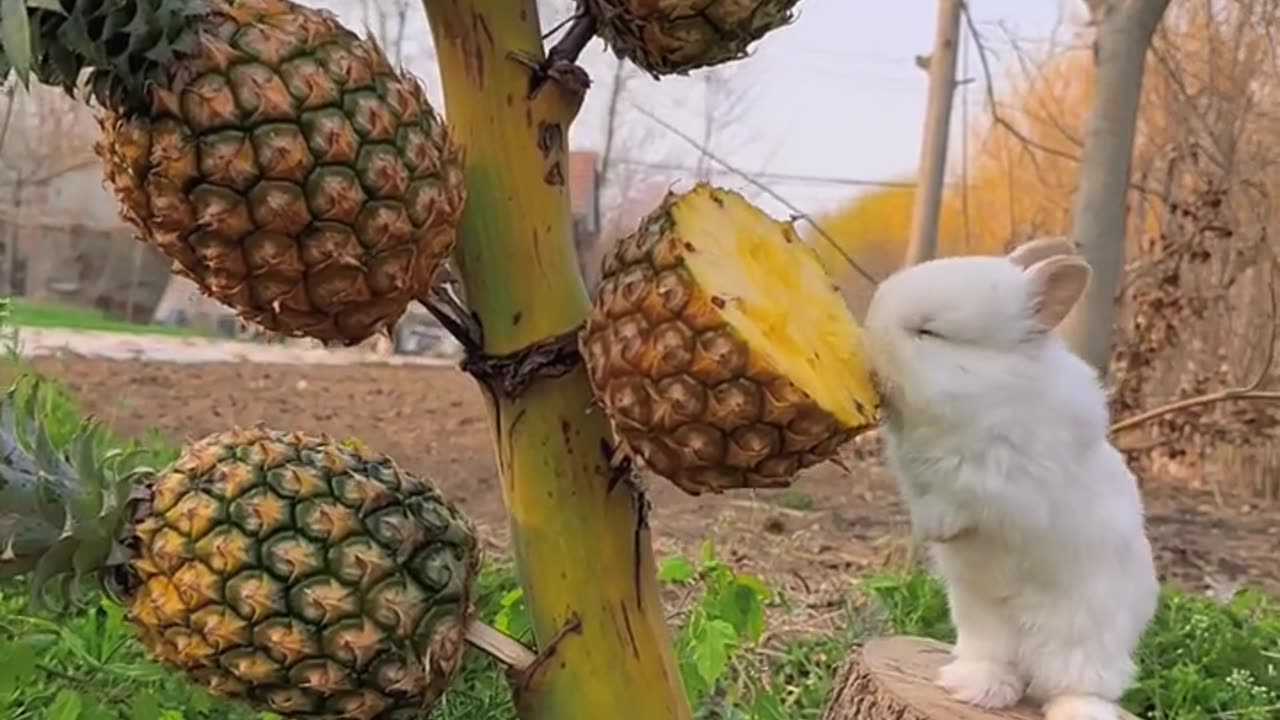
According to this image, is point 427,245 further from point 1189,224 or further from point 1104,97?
point 1189,224

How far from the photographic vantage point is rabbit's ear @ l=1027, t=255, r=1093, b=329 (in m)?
0.72

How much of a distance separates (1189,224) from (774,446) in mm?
3293

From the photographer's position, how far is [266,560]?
509 millimetres

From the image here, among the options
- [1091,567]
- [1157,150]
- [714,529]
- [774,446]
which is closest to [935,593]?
[714,529]

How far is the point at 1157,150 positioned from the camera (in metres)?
3.83

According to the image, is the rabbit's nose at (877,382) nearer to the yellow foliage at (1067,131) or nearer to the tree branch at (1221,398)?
the tree branch at (1221,398)

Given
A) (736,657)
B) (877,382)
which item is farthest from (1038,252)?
(736,657)

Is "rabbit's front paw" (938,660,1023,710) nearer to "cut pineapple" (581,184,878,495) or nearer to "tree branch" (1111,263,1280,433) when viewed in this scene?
"cut pineapple" (581,184,878,495)

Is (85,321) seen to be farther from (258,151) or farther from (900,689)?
(258,151)

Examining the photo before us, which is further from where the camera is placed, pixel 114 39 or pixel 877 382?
pixel 877 382

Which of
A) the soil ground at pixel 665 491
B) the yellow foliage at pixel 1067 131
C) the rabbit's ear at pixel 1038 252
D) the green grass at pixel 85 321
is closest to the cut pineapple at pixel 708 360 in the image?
the rabbit's ear at pixel 1038 252

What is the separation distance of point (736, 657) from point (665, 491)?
156cm

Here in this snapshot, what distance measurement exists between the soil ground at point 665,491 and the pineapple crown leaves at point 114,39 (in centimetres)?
199

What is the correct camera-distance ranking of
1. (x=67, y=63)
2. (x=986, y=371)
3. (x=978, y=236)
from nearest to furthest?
(x=67, y=63)
(x=986, y=371)
(x=978, y=236)
